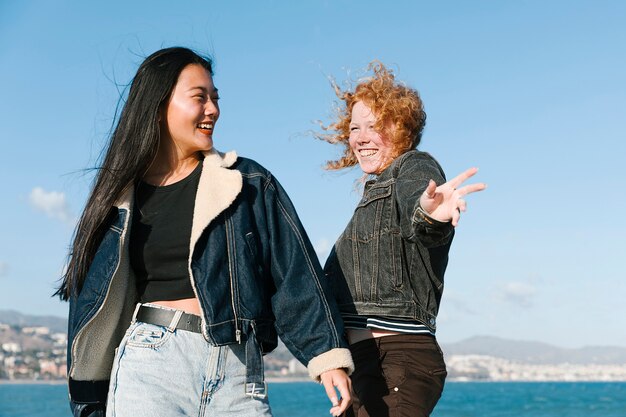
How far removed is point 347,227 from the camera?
13.8ft

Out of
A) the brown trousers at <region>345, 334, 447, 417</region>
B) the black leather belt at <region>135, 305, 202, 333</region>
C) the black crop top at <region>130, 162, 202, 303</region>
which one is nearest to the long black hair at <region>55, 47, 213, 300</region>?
the black crop top at <region>130, 162, 202, 303</region>

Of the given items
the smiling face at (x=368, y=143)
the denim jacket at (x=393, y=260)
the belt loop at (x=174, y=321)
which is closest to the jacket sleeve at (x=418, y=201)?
the denim jacket at (x=393, y=260)

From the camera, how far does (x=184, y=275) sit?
358 cm

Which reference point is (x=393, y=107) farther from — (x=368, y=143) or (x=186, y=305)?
(x=186, y=305)

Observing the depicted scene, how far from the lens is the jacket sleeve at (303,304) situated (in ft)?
11.6

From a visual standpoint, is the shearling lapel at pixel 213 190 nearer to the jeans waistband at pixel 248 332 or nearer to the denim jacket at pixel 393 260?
the jeans waistband at pixel 248 332

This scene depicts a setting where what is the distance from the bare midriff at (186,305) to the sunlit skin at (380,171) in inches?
33.0

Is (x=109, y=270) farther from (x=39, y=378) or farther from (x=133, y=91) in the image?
(x=39, y=378)

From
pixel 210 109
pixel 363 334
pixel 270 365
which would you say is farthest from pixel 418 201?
pixel 270 365

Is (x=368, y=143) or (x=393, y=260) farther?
(x=368, y=143)

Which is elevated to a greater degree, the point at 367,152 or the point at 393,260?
the point at 367,152

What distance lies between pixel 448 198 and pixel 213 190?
1031mm

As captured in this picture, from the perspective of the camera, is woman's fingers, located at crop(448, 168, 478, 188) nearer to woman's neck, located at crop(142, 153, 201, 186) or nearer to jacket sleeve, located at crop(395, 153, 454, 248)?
jacket sleeve, located at crop(395, 153, 454, 248)

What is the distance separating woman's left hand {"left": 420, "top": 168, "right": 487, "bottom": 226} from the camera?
3.25 m
